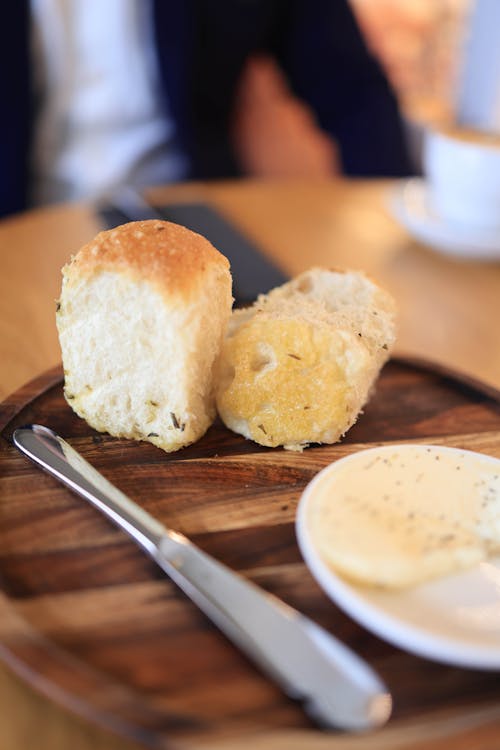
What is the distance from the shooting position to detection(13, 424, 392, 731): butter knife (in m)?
0.44

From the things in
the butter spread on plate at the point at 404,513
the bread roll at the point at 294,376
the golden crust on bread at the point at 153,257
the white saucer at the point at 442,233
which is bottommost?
the white saucer at the point at 442,233

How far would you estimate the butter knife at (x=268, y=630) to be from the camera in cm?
44

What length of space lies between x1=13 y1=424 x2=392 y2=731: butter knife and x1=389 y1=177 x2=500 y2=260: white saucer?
94 cm

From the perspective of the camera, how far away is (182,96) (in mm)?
1847

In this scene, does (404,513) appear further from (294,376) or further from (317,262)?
(317,262)

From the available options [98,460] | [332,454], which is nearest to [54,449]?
[98,460]

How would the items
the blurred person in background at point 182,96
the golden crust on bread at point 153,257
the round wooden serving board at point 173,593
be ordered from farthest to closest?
the blurred person in background at point 182,96 < the golden crust on bread at point 153,257 < the round wooden serving board at point 173,593

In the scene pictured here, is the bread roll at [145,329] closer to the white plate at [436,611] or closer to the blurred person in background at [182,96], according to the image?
the white plate at [436,611]

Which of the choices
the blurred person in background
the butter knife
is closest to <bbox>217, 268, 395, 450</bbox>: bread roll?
the butter knife

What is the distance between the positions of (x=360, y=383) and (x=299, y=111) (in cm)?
184

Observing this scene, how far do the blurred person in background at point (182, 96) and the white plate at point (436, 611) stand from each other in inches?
55.8

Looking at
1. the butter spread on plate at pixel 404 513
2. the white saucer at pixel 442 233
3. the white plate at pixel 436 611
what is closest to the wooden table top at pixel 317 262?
the white saucer at pixel 442 233

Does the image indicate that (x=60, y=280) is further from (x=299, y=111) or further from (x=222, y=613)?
(x=299, y=111)

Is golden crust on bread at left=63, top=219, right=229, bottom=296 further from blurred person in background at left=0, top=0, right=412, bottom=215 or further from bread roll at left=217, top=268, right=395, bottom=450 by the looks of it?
blurred person in background at left=0, top=0, right=412, bottom=215
